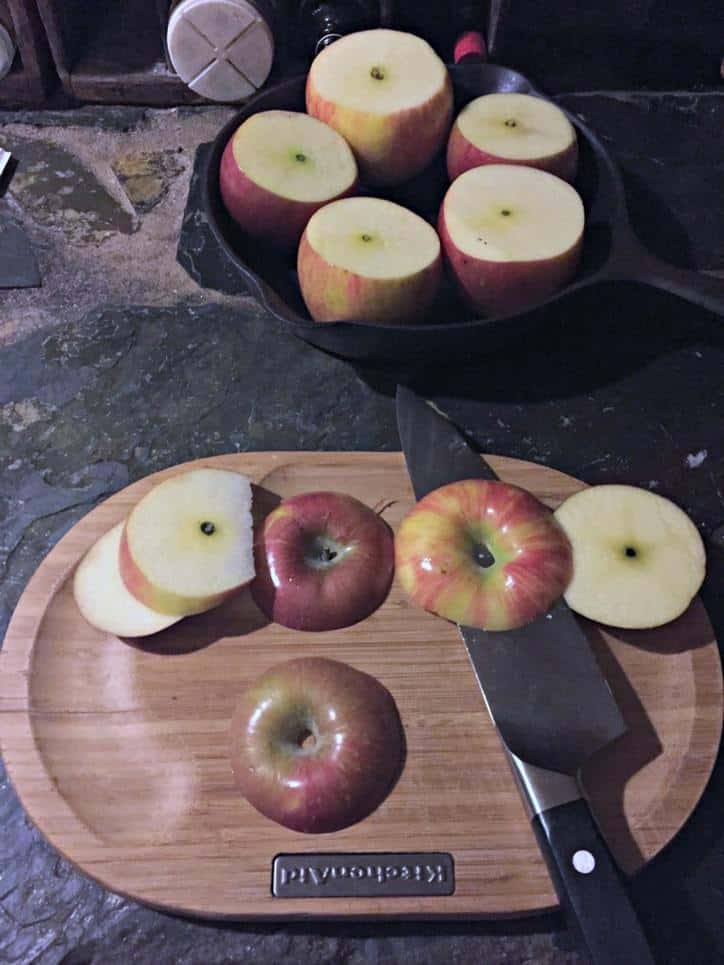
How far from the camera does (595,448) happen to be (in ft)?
2.82

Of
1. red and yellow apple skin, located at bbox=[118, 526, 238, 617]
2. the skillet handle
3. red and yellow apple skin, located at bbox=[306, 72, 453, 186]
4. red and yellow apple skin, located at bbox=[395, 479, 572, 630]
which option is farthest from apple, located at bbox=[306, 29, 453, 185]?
red and yellow apple skin, located at bbox=[118, 526, 238, 617]

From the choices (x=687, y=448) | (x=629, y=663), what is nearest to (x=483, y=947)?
(x=629, y=663)

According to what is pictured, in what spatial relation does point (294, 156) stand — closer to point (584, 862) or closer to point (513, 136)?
point (513, 136)

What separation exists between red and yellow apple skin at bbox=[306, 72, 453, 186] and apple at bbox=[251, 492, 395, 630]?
0.36 metres

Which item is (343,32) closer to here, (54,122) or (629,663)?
(54,122)

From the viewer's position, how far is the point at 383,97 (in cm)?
84

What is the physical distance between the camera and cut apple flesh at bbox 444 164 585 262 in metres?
0.78

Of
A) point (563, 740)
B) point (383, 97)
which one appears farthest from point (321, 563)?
point (383, 97)

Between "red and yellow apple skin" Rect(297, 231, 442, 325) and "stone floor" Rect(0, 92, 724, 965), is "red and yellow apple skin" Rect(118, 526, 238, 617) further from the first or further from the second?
"red and yellow apple skin" Rect(297, 231, 442, 325)

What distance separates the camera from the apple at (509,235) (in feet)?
2.54

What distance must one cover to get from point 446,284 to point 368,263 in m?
0.12

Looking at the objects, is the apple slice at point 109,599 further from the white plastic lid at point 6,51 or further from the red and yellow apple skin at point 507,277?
the white plastic lid at point 6,51

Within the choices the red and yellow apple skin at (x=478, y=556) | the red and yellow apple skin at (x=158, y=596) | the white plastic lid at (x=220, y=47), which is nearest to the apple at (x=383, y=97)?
the white plastic lid at (x=220, y=47)

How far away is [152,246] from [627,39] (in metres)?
0.66
